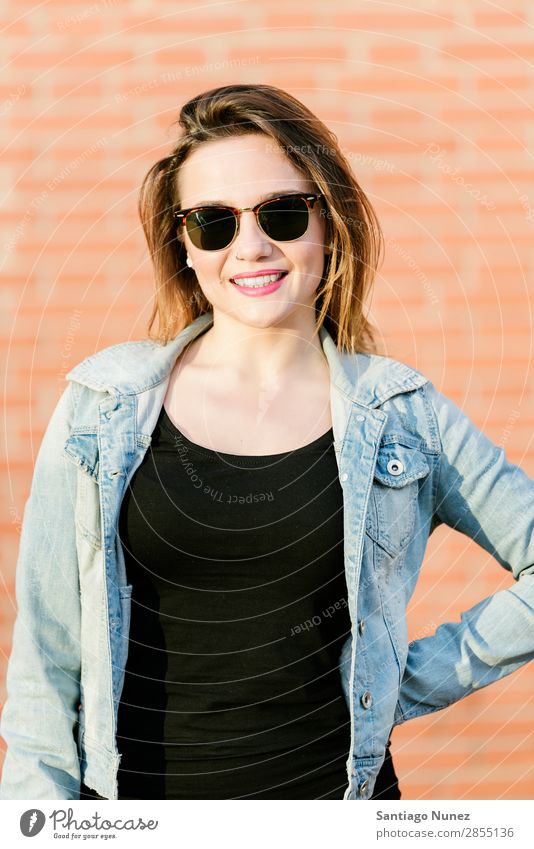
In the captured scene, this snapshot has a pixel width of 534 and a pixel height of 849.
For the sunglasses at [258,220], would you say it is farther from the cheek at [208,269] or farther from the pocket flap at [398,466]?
the pocket flap at [398,466]

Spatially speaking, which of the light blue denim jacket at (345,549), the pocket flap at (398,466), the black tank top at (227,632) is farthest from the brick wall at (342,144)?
the black tank top at (227,632)

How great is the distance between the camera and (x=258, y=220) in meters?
1.92

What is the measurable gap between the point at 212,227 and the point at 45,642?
2.70ft

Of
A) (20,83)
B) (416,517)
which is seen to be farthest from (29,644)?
(20,83)

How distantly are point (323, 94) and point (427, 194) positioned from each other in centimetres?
43

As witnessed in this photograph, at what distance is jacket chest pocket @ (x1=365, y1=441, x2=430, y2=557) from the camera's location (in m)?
1.93

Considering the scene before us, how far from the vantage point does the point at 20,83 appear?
3.06 meters

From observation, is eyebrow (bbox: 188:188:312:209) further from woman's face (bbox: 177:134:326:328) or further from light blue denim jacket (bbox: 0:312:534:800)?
light blue denim jacket (bbox: 0:312:534:800)

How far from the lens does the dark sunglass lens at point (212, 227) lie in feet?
6.33

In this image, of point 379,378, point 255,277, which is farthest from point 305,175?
point 379,378

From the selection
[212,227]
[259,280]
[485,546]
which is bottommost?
[485,546]

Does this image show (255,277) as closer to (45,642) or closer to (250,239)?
(250,239)

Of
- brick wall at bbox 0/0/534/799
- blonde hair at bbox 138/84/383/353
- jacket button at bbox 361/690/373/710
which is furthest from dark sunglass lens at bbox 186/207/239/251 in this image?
brick wall at bbox 0/0/534/799

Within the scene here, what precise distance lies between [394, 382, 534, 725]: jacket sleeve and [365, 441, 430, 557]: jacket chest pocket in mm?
76
